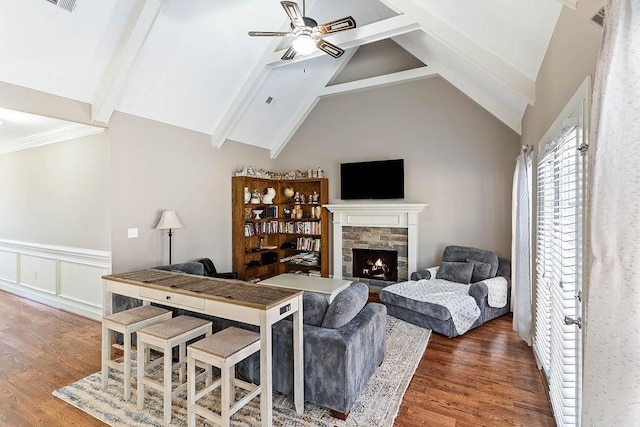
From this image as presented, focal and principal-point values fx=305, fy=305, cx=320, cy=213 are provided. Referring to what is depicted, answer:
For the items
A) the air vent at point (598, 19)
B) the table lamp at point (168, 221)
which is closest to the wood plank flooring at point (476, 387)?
the air vent at point (598, 19)

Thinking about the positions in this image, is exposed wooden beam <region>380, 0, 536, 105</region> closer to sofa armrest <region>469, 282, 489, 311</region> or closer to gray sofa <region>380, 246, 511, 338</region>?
sofa armrest <region>469, 282, 489, 311</region>

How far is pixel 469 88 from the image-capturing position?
4500 mm

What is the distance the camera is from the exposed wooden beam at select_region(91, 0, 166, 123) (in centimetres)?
304

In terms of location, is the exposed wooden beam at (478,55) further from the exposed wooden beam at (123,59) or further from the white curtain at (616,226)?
the exposed wooden beam at (123,59)

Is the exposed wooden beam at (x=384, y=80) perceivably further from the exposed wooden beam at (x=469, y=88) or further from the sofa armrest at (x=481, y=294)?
the sofa armrest at (x=481, y=294)

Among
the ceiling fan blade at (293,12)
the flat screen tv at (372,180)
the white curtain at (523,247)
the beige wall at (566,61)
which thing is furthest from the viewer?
the flat screen tv at (372,180)

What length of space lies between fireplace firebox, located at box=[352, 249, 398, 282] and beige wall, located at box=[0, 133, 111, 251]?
384 cm

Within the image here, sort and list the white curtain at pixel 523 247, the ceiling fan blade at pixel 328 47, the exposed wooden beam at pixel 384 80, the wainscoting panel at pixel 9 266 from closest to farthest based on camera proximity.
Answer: the white curtain at pixel 523 247, the ceiling fan blade at pixel 328 47, the exposed wooden beam at pixel 384 80, the wainscoting panel at pixel 9 266

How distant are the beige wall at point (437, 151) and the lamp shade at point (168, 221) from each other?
289 centimetres

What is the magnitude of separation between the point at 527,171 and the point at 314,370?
302cm

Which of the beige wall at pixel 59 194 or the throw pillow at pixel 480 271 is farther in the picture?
the throw pillow at pixel 480 271

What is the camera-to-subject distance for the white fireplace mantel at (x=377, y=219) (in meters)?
5.07

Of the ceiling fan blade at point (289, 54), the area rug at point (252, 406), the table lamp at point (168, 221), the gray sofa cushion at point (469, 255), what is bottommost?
the area rug at point (252, 406)

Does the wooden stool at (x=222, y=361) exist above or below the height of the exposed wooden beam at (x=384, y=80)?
below
